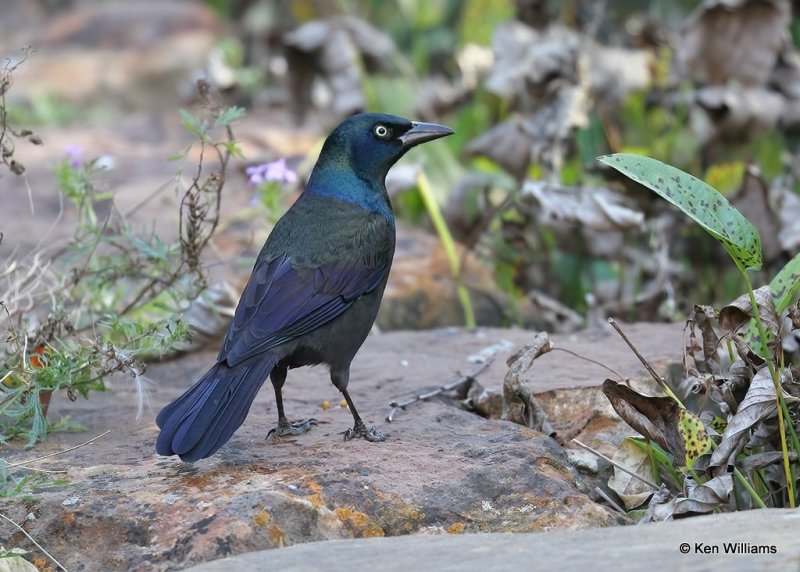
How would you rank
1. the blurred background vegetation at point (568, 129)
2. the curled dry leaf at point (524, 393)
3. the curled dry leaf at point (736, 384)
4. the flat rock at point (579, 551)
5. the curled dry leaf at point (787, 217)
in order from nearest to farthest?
the flat rock at point (579, 551), the curled dry leaf at point (736, 384), the curled dry leaf at point (524, 393), the curled dry leaf at point (787, 217), the blurred background vegetation at point (568, 129)

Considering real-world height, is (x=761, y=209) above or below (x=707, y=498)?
above

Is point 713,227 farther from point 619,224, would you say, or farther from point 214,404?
point 619,224

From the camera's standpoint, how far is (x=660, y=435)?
3.02 meters

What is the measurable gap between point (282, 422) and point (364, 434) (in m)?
0.26

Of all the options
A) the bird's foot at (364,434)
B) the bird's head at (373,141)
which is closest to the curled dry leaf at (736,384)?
the bird's foot at (364,434)

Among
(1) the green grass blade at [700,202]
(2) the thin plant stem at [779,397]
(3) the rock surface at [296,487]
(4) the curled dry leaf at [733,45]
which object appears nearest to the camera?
(3) the rock surface at [296,487]

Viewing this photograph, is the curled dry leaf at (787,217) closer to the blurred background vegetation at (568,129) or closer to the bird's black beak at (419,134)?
the blurred background vegetation at (568,129)

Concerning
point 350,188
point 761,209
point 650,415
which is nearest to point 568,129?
point 761,209

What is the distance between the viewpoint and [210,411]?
3027 millimetres

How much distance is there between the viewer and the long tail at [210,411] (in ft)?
9.57

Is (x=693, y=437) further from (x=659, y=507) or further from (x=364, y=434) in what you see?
(x=364, y=434)

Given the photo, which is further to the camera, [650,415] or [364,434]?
[364,434]

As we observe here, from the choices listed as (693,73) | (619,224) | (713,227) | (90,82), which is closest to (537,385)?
(713,227)

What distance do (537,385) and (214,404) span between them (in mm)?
1155
